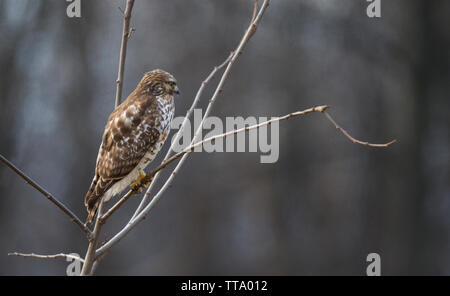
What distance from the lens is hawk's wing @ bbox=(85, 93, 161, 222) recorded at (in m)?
1.43

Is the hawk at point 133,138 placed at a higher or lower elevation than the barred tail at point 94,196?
higher

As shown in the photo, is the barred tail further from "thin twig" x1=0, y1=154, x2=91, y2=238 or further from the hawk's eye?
the hawk's eye

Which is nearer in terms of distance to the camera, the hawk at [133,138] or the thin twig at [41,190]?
the thin twig at [41,190]

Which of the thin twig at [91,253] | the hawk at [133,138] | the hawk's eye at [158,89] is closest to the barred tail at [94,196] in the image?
the hawk at [133,138]

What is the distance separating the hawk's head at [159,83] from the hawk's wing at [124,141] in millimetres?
45

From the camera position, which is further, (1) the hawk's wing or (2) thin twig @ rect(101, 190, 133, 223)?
(1) the hawk's wing

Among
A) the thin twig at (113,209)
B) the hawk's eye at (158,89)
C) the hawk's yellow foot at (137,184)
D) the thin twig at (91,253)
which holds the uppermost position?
the hawk's eye at (158,89)

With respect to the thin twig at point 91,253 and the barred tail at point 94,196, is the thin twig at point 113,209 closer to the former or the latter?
the thin twig at point 91,253

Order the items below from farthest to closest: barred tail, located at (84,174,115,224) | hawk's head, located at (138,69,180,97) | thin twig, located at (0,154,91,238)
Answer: hawk's head, located at (138,69,180,97) → barred tail, located at (84,174,115,224) → thin twig, located at (0,154,91,238)

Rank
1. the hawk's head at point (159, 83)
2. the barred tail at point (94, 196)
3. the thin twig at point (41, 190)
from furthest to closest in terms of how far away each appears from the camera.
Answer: the hawk's head at point (159, 83) → the barred tail at point (94, 196) → the thin twig at point (41, 190)

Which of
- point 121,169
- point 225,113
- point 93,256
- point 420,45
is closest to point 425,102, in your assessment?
point 420,45

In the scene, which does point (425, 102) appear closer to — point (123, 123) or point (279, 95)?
point (279, 95)

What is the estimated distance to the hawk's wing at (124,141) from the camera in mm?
1426

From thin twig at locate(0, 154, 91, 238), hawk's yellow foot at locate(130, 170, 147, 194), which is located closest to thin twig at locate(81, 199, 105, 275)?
thin twig at locate(0, 154, 91, 238)
